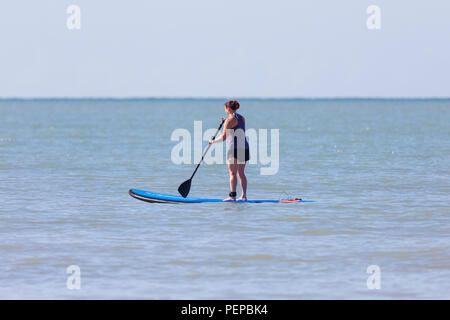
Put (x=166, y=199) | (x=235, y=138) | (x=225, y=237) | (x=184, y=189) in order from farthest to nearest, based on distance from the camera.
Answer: (x=184, y=189) → (x=166, y=199) → (x=235, y=138) → (x=225, y=237)

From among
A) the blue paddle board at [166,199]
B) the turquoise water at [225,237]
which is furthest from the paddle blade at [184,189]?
the turquoise water at [225,237]

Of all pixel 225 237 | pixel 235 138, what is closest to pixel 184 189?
pixel 235 138

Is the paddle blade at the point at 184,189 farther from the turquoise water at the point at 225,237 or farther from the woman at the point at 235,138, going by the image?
the woman at the point at 235,138

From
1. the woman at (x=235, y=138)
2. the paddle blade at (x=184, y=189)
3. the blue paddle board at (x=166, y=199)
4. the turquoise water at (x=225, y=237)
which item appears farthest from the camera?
the paddle blade at (x=184, y=189)

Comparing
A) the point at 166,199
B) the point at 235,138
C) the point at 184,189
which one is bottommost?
the point at 166,199

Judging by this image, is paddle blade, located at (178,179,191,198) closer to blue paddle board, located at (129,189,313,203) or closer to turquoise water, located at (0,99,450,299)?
blue paddle board, located at (129,189,313,203)

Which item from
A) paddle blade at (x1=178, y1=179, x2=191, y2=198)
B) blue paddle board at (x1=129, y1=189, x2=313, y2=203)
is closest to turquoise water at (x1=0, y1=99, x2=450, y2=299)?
blue paddle board at (x1=129, y1=189, x2=313, y2=203)

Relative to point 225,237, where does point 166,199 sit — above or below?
above

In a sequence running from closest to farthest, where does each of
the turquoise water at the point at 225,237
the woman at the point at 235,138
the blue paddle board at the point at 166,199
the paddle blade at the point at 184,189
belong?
1. the turquoise water at the point at 225,237
2. the woman at the point at 235,138
3. the blue paddle board at the point at 166,199
4. the paddle blade at the point at 184,189

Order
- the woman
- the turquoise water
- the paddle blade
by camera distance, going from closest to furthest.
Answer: the turquoise water < the woman < the paddle blade

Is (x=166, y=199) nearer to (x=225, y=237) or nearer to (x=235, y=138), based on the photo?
(x=235, y=138)

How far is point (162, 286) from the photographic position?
9461 millimetres

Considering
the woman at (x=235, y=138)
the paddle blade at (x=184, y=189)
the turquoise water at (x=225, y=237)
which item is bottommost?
the turquoise water at (x=225, y=237)

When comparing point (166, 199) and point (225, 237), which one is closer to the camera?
point (225, 237)
